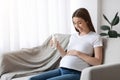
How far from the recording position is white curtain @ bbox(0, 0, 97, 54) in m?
3.16

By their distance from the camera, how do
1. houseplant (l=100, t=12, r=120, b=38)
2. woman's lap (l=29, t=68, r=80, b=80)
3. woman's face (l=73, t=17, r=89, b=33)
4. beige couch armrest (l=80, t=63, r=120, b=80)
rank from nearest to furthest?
1. beige couch armrest (l=80, t=63, r=120, b=80)
2. woman's lap (l=29, t=68, r=80, b=80)
3. woman's face (l=73, t=17, r=89, b=33)
4. houseplant (l=100, t=12, r=120, b=38)

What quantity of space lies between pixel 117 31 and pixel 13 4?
1573 millimetres

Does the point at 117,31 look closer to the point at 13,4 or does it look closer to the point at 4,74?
the point at 13,4

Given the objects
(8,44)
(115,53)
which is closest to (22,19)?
(8,44)

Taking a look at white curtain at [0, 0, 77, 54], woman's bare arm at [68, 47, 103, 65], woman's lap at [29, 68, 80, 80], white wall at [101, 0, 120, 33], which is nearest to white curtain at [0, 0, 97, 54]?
white curtain at [0, 0, 77, 54]

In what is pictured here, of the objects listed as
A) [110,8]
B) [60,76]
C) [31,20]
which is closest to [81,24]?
[60,76]

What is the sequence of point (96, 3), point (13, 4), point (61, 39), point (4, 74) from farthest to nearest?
point (96, 3), point (13, 4), point (61, 39), point (4, 74)

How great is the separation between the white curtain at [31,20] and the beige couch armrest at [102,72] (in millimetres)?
1694

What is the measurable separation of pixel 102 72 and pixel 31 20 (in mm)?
1769

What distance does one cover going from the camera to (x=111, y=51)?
219cm

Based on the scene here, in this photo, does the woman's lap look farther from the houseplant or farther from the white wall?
the white wall

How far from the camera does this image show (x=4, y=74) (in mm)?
2553

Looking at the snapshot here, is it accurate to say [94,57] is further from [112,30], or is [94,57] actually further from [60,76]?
[112,30]

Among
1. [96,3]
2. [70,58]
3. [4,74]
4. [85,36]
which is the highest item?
[96,3]
